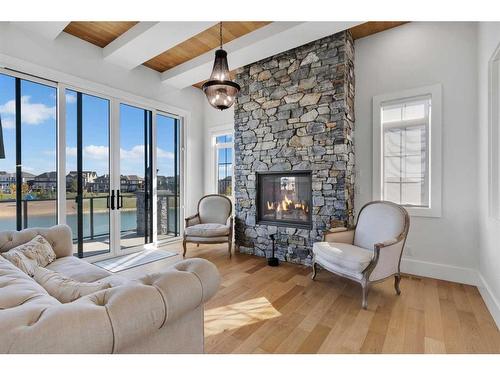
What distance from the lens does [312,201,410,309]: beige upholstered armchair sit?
235 centimetres

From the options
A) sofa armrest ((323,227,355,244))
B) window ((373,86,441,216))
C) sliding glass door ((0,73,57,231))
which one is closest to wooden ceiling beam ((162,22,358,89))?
window ((373,86,441,216))

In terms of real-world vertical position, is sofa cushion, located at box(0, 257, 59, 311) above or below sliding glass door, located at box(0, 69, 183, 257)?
below

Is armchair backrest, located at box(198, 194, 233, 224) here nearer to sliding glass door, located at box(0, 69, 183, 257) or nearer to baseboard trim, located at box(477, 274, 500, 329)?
sliding glass door, located at box(0, 69, 183, 257)

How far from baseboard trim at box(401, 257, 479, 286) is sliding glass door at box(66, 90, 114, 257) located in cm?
435

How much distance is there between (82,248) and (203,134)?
3.09 m

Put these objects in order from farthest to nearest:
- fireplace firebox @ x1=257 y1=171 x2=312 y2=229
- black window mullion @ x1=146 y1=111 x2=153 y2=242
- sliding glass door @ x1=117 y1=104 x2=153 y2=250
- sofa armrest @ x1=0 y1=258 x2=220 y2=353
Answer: black window mullion @ x1=146 y1=111 x2=153 y2=242 → sliding glass door @ x1=117 y1=104 x2=153 y2=250 → fireplace firebox @ x1=257 y1=171 x2=312 y2=229 → sofa armrest @ x1=0 y1=258 x2=220 y2=353

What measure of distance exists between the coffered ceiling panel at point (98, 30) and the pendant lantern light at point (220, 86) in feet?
5.44

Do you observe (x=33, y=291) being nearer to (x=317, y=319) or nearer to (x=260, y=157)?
(x=317, y=319)

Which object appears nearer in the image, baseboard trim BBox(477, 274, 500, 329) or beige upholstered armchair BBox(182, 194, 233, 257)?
baseboard trim BBox(477, 274, 500, 329)

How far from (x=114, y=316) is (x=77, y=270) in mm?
1545

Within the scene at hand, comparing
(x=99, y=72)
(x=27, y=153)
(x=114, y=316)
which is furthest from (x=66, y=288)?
(x=99, y=72)

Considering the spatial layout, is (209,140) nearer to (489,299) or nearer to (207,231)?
(207,231)

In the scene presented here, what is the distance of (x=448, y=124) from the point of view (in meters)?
2.88

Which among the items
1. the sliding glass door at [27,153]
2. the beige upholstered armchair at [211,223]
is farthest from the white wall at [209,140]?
the sliding glass door at [27,153]
